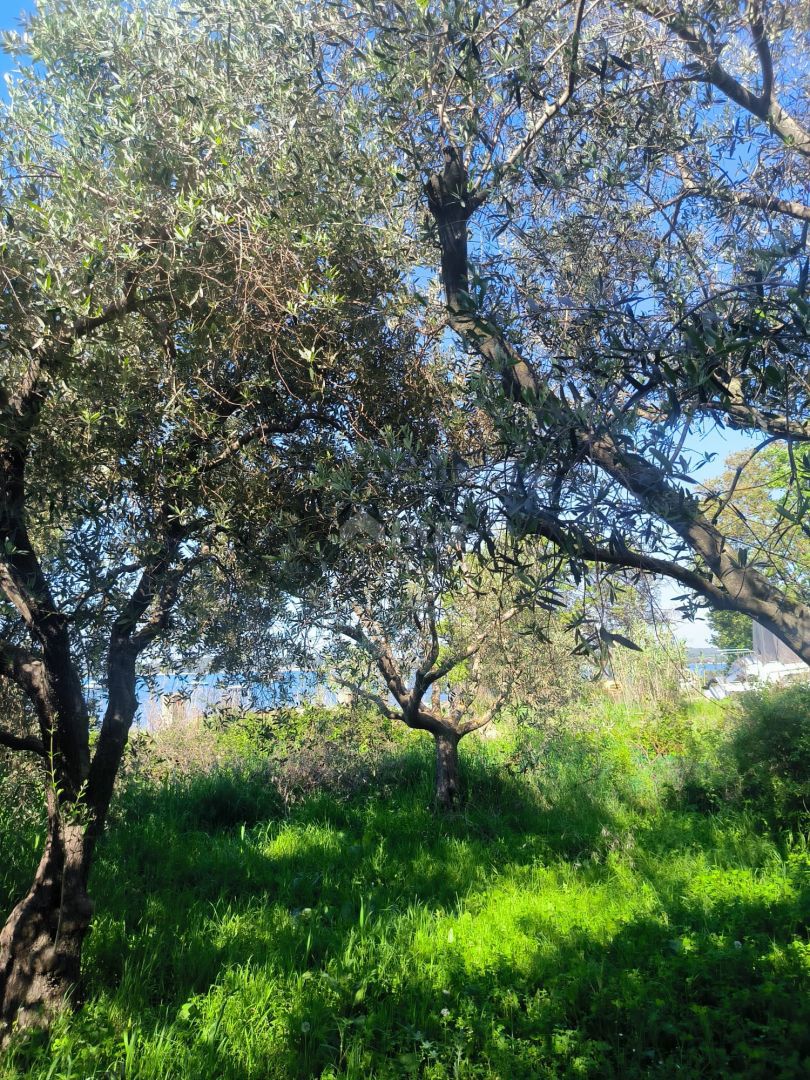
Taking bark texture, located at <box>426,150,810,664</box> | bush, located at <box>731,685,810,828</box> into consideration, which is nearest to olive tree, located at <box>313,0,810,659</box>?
bark texture, located at <box>426,150,810,664</box>

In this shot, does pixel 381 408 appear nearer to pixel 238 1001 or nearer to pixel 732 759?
pixel 238 1001

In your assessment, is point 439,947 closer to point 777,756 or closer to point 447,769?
point 447,769

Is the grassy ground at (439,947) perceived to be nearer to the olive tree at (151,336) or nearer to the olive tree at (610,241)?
the olive tree at (151,336)

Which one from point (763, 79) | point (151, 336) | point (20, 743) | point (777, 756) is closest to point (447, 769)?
point (777, 756)

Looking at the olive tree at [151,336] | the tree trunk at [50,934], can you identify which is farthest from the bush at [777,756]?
the tree trunk at [50,934]

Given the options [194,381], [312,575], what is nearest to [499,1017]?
[312,575]

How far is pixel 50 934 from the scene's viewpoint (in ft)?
14.4

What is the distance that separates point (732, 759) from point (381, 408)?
6.79m

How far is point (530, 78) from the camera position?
3971mm

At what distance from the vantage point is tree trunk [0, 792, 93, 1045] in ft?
13.8

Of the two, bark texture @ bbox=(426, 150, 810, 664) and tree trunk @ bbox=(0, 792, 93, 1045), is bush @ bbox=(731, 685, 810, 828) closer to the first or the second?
bark texture @ bbox=(426, 150, 810, 664)

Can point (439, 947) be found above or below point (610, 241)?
below

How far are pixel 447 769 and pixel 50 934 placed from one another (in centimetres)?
564

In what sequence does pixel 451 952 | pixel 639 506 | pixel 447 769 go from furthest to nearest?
pixel 447 769
pixel 451 952
pixel 639 506
